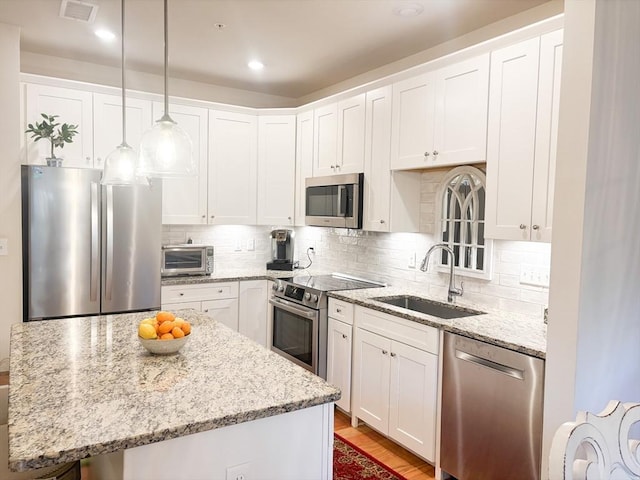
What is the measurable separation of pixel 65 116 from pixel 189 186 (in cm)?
111

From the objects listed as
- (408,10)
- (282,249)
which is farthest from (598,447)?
(282,249)

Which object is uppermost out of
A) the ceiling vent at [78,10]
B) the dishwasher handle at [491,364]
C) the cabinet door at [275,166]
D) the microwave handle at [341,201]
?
the ceiling vent at [78,10]

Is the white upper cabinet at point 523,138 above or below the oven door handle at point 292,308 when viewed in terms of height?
above

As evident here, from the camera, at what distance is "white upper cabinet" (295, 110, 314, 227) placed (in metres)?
4.36

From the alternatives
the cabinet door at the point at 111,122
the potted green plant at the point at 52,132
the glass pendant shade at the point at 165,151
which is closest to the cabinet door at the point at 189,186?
the cabinet door at the point at 111,122

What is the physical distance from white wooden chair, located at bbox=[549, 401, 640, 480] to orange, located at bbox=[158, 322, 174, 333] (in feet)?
4.93

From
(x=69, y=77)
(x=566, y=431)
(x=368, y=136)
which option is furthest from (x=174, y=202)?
(x=566, y=431)

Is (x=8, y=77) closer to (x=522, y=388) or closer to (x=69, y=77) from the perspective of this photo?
(x=69, y=77)

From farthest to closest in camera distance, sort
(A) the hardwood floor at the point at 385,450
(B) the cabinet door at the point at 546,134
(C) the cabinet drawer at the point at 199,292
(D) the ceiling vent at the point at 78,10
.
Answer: (C) the cabinet drawer at the point at 199,292 → (D) the ceiling vent at the point at 78,10 → (A) the hardwood floor at the point at 385,450 → (B) the cabinet door at the point at 546,134

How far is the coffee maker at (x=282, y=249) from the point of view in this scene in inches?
184

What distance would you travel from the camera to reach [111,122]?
12.9ft

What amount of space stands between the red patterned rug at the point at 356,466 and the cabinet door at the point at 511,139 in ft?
4.92

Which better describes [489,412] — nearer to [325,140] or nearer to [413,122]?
[413,122]

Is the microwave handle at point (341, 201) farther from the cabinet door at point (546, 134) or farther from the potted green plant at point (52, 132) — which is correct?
the potted green plant at point (52, 132)
